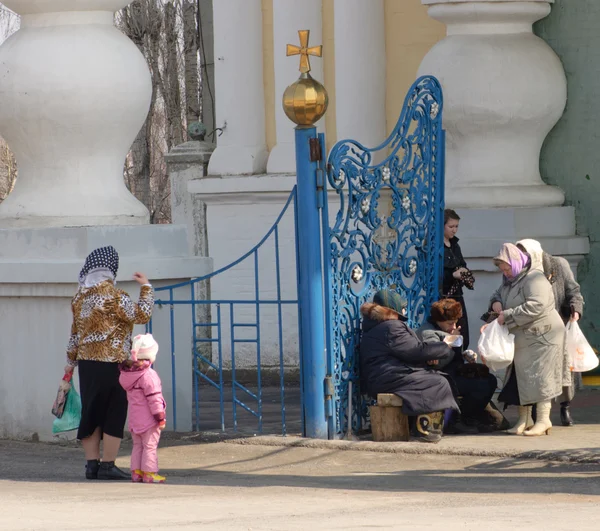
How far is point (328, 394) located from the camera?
10375 millimetres

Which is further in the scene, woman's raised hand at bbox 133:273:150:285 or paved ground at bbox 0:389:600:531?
woman's raised hand at bbox 133:273:150:285

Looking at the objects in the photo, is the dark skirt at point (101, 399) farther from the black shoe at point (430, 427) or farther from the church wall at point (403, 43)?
the church wall at point (403, 43)

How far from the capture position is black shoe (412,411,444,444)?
1021 cm

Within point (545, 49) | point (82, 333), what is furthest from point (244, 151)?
point (82, 333)

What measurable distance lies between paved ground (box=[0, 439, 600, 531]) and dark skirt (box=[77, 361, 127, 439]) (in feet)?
1.11

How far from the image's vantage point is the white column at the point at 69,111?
429 inches

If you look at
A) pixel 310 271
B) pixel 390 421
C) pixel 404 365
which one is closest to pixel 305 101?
pixel 310 271

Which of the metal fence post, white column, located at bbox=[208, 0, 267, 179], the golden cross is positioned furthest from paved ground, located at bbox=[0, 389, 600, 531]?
white column, located at bbox=[208, 0, 267, 179]

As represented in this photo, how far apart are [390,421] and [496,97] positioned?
3.51m

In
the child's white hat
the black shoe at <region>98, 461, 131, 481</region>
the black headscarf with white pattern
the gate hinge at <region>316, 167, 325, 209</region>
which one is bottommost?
the black shoe at <region>98, 461, 131, 481</region>

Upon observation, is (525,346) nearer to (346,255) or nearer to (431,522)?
(346,255)

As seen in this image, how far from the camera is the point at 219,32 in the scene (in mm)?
14938

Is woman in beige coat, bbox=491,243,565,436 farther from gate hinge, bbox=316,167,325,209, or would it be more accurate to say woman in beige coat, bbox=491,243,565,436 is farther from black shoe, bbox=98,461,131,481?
black shoe, bbox=98,461,131,481

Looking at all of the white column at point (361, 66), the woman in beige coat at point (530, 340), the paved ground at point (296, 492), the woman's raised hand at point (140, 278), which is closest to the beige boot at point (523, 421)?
the woman in beige coat at point (530, 340)
